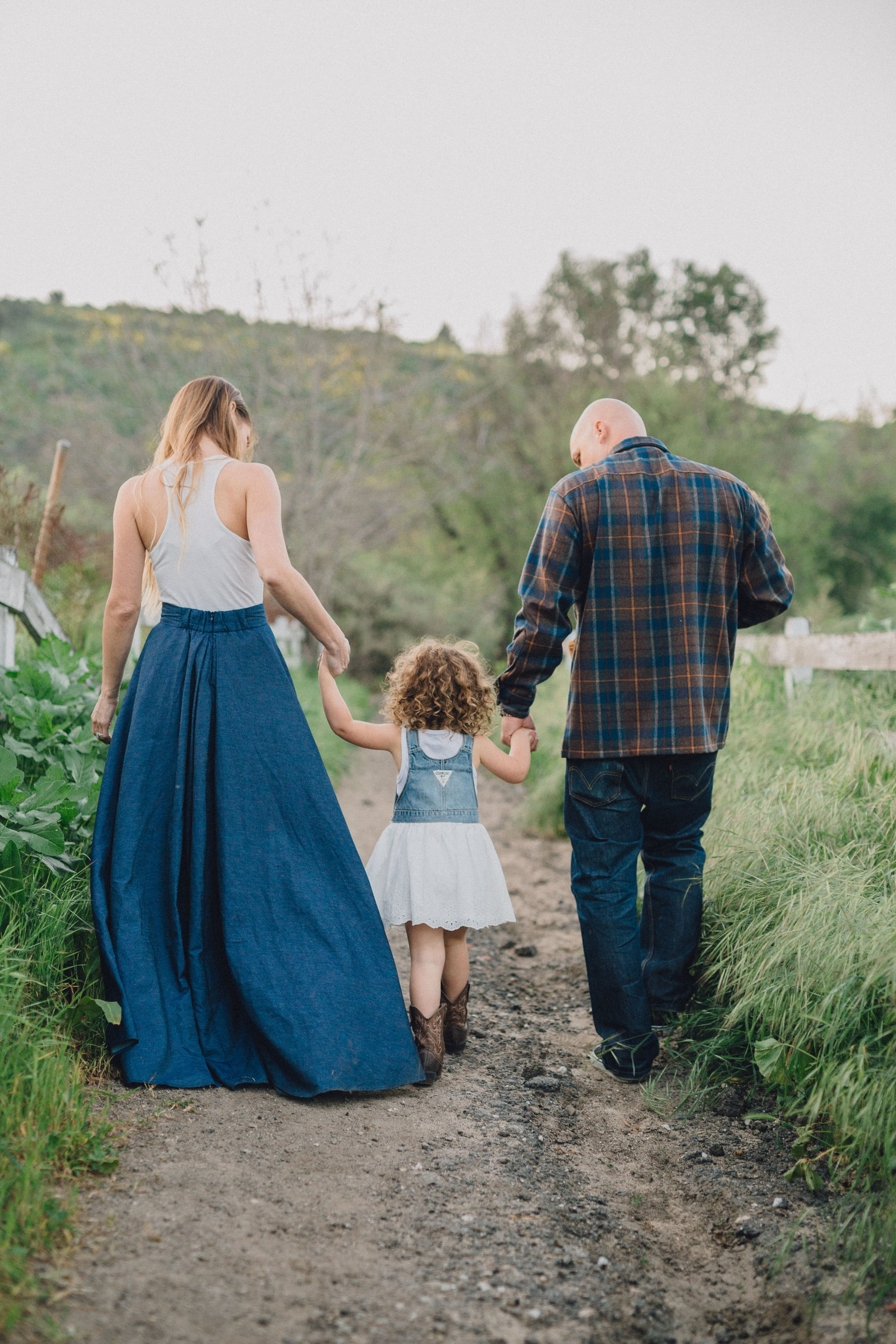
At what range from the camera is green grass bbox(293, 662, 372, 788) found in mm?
7168

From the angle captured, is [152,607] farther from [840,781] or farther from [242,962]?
[840,781]

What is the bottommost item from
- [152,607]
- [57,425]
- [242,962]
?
[242,962]

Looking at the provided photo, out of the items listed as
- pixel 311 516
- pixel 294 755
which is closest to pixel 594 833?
pixel 294 755

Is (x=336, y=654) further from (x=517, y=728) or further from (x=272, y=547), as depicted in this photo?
(x=517, y=728)

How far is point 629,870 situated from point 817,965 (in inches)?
23.4

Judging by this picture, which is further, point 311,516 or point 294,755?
point 311,516

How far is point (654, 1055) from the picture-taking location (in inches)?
109

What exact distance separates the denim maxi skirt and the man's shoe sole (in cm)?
62

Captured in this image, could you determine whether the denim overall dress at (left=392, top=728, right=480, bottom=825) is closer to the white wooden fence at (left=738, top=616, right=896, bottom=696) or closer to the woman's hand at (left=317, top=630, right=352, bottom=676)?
the woman's hand at (left=317, top=630, right=352, bottom=676)

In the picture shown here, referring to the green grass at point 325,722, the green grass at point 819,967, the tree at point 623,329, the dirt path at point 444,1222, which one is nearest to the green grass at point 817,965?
the green grass at point 819,967

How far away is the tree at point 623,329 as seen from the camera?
21.1 m

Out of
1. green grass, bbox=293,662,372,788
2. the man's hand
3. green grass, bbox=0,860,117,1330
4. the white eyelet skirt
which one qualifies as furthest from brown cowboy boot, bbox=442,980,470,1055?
green grass, bbox=293,662,372,788

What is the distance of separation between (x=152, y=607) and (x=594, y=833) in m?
1.44

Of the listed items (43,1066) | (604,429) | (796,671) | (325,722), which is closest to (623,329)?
(325,722)
